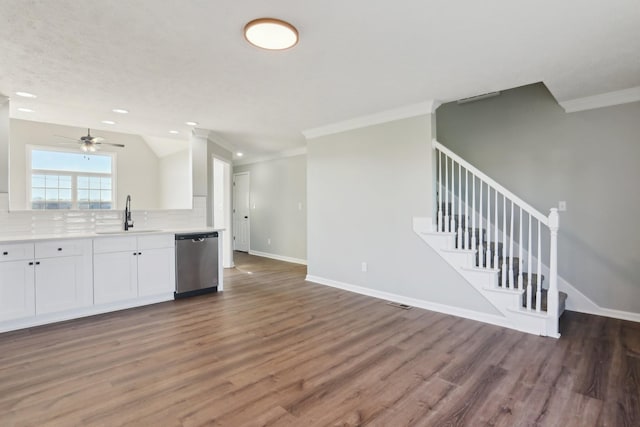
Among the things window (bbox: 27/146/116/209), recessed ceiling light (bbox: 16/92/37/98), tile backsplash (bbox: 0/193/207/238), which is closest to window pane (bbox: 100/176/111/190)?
window (bbox: 27/146/116/209)

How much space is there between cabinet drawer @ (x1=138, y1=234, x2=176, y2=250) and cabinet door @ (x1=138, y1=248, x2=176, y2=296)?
50 millimetres

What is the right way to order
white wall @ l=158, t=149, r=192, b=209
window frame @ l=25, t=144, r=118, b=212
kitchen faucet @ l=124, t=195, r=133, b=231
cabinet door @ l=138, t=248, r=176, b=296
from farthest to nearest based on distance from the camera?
1. white wall @ l=158, t=149, r=192, b=209
2. window frame @ l=25, t=144, r=118, b=212
3. kitchen faucet @ l=124, t=195, r=133, b=231
4. cabinet door @ l=138, t=248, r=176, b=296

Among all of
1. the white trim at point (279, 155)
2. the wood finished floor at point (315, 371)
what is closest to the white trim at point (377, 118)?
the white trim at point (279, 155)

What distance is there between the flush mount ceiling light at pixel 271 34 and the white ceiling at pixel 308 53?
5 centimetres

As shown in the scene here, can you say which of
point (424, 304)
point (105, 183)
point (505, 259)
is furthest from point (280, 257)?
point (505, 259)

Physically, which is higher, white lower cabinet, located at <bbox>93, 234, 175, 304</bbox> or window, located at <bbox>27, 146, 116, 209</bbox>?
window, located at <bbox>27, 146, 116, 209</bbox>

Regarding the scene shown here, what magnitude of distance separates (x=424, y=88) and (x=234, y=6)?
2.06 metres

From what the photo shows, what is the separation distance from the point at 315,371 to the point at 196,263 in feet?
8.64

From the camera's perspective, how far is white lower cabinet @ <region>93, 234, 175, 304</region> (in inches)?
141

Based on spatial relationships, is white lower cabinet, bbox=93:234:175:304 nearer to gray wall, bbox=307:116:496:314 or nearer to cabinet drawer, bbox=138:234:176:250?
cabinet drawer, bbox=138:234:176:250

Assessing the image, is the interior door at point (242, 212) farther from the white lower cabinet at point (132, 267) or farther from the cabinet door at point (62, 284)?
the cabinet door at point (62, 284)

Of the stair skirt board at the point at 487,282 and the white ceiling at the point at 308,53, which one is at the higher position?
the white ceiling at the point at 308,53

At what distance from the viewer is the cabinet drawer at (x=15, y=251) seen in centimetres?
300

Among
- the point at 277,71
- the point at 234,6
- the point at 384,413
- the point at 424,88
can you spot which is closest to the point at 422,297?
the point at 384,413
